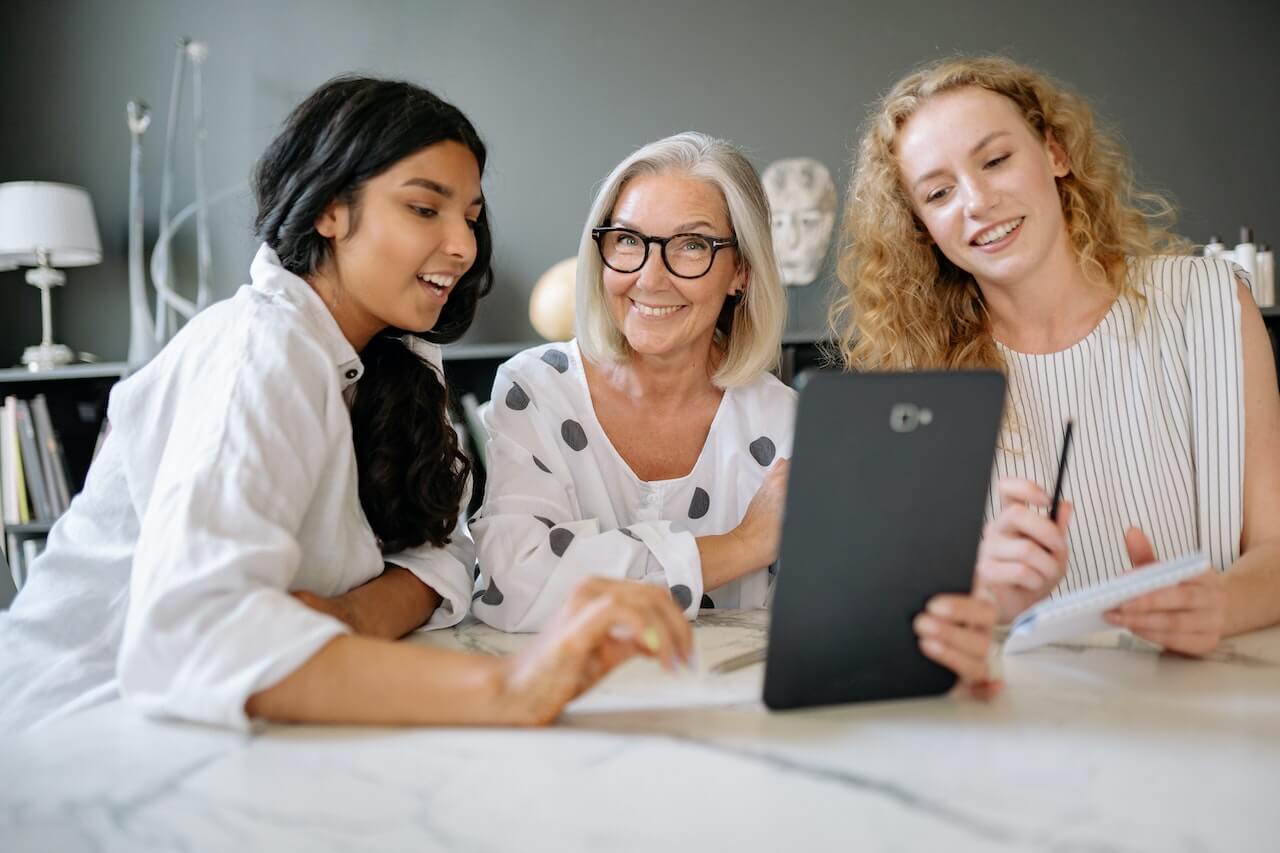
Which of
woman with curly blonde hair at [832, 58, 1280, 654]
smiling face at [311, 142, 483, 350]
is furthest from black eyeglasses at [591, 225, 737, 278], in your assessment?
smiling face at [311, 142, 483, 350]

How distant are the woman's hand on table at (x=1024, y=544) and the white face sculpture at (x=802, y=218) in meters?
2.19

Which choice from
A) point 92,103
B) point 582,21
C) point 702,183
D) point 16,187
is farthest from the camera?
point 92,103

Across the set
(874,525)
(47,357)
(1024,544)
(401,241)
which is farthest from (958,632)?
(47,357)

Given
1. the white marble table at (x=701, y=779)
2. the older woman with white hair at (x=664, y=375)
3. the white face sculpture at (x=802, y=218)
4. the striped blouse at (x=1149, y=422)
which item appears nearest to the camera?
the white marble table at (x=701, y=779)

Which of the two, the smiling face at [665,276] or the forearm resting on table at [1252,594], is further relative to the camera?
the smiling face at [665,276]

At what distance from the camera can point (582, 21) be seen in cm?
366

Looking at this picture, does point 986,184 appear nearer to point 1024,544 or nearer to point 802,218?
point 1024,544

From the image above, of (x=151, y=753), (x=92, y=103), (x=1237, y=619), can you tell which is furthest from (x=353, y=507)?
(x=92, y=103)

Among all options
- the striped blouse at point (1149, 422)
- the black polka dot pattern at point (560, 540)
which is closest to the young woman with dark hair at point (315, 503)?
the black polka dot pattern at point (560, 540)

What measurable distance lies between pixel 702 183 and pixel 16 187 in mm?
2751

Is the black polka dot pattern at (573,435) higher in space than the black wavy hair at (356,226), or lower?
lower

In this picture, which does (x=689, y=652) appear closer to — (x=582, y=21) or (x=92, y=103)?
(x=582, y=21)

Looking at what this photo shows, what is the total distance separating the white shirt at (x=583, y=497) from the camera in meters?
1.30

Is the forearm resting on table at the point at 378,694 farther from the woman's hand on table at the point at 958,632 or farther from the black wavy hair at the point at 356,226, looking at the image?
the black wavy hair at the point at 356,226
